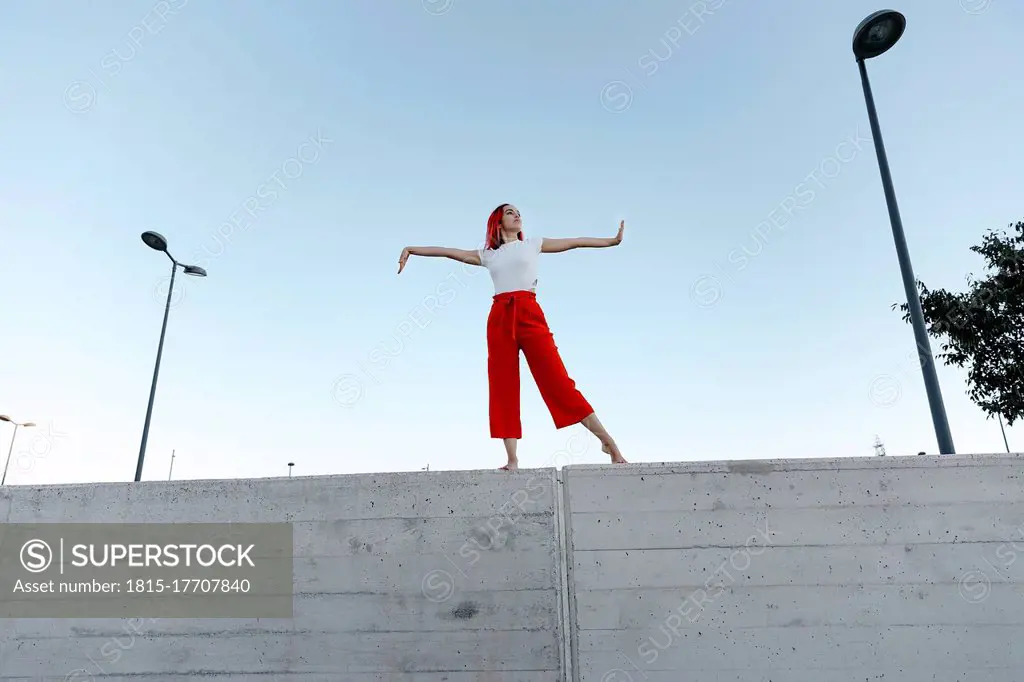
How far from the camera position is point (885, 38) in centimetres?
738

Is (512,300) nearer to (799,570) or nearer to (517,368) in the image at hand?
(517,368)

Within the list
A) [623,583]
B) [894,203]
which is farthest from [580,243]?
[894,203]

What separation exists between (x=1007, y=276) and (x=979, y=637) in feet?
42.8

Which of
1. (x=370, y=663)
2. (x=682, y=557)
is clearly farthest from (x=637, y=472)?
(x=370, y=663)

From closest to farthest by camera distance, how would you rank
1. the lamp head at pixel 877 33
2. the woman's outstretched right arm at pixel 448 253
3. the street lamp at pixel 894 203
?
the woman's outstretched right arm at pixel 448 253, the street lamp at pixel 894 203, the lamp head at pixel 877 33

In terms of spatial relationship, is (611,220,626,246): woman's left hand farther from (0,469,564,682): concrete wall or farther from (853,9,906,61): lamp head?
(853,9,906,61): lamp head

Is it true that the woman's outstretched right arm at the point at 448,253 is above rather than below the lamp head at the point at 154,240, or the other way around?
below

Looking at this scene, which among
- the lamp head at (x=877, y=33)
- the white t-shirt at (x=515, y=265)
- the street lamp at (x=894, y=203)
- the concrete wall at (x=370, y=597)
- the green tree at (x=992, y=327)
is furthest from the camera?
the green tree at (x=992, y=327)

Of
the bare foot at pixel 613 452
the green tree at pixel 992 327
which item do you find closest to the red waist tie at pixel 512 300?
the bare foot at pixel 613 452

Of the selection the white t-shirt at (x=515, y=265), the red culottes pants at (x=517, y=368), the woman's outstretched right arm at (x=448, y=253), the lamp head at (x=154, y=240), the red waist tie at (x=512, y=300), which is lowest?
the red culottes pants at (x=517, y=368)

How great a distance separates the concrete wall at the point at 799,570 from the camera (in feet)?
10.2

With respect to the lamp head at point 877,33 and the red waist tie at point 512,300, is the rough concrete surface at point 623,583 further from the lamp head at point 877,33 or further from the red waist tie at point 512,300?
the lamp head at point 877,33

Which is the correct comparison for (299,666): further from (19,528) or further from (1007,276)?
(1007,276)

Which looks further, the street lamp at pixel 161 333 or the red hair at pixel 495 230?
the street lamp at pixel 161 333
